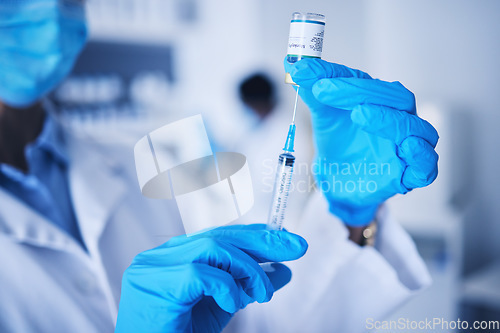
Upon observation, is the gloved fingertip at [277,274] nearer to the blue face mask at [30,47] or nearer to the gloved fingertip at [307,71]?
the gloved fingertip at [307,71]

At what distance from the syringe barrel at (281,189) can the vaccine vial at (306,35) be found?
16 centimetres

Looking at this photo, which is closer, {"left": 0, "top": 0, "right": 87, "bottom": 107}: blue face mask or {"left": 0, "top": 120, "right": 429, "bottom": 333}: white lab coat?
{"left": 0, "top": 120, "right": 429, "bottom": 333}: white lab coat

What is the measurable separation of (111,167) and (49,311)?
426 millimetres

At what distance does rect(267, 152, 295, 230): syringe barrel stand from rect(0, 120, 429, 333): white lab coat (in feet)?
0.70

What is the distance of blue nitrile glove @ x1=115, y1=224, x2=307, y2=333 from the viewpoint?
0.55 meters

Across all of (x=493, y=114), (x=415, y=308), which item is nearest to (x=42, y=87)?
(x=415, y=308)

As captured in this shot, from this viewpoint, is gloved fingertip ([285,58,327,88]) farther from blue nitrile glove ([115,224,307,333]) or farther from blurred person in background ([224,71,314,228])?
blurred person in background ([224,71,314,228])

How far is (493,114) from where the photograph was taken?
181cm

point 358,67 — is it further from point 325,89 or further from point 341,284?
point 325,89

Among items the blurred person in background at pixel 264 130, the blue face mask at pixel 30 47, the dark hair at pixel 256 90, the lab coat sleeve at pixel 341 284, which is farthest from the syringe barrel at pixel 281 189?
the dark hair at pixel 256 90

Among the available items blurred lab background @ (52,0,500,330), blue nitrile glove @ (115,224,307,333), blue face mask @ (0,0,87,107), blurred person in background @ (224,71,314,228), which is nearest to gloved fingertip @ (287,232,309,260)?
blue nitrile glove @ (115,224,307,333)

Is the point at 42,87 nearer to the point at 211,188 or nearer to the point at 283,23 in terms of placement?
the point at 211,188

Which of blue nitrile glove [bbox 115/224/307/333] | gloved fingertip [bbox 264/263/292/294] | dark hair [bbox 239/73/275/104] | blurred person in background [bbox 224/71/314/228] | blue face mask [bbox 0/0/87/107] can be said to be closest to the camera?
blue nitrile glove [bbox 115/224/307/333]

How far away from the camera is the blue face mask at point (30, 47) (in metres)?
0.92
